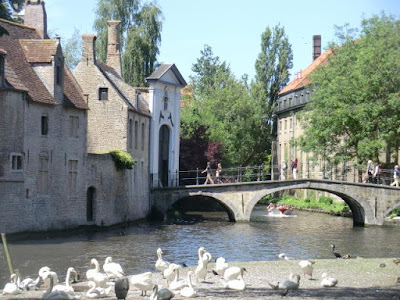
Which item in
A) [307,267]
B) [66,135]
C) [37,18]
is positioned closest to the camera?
[307,267]

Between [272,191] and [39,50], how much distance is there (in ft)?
57.1

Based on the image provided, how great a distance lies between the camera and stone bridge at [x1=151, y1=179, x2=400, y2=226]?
5144cm

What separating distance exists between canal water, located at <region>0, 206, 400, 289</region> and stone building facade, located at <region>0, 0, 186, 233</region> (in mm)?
1428

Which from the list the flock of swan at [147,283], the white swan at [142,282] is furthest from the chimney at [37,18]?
the white swan at [142,282]

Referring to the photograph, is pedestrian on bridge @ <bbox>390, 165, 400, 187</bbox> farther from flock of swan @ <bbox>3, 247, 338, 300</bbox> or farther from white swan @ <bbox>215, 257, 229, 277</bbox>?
white swan @ <bbox>215, 257, 229, 277</bbox>

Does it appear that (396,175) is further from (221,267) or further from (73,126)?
(221,267)

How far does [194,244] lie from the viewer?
1486 inches

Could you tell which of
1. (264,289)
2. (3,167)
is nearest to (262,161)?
(3,167)

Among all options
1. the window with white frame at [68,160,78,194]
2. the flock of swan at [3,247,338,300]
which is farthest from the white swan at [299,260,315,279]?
the window with white frame at [68,160,78,194]

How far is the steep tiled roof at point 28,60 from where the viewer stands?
3878cm

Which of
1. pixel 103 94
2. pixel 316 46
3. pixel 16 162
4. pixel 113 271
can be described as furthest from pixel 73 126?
pixel 316 46

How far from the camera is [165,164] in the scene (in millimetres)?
57125

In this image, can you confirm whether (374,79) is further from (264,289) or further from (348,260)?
(264,289)

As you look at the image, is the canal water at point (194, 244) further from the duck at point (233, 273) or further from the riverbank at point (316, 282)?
the duck at point (233, 273)
